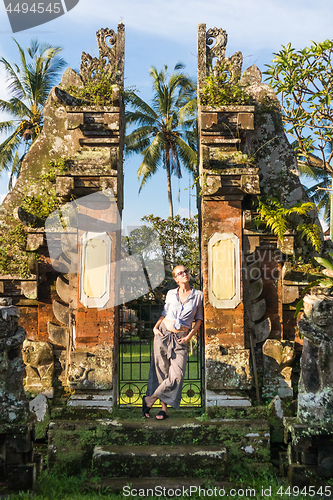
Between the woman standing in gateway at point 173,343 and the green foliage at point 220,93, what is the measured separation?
7.60 ft

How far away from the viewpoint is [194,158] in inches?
707

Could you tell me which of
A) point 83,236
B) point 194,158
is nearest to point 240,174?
point 83,236

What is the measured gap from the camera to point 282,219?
5.47 meters

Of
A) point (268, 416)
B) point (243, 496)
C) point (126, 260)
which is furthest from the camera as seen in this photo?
point (126, 260)

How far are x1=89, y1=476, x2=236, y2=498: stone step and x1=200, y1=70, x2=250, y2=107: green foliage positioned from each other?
14.6 feet

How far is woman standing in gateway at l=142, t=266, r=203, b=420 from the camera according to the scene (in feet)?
16.4

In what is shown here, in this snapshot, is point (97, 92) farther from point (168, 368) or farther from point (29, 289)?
point (168, 368)

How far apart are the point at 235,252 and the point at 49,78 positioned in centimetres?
1611

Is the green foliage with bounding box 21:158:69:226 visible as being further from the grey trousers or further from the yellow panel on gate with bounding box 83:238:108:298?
the grey trousers

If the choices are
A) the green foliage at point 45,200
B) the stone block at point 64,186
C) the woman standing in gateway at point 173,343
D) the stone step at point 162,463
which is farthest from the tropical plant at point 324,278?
the green foliage at point 45,200

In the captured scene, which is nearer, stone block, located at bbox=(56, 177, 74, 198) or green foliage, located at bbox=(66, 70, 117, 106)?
stone block, located at bbox=(56, 177, 74, 198)

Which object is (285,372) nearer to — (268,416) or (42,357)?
(268,416)

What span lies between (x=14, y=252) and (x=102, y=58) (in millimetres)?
3031

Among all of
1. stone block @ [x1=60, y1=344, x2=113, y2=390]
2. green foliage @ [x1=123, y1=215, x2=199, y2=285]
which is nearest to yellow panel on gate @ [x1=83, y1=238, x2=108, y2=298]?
stone block @ [x1=60, y1=344, x2=113, y2=390]
